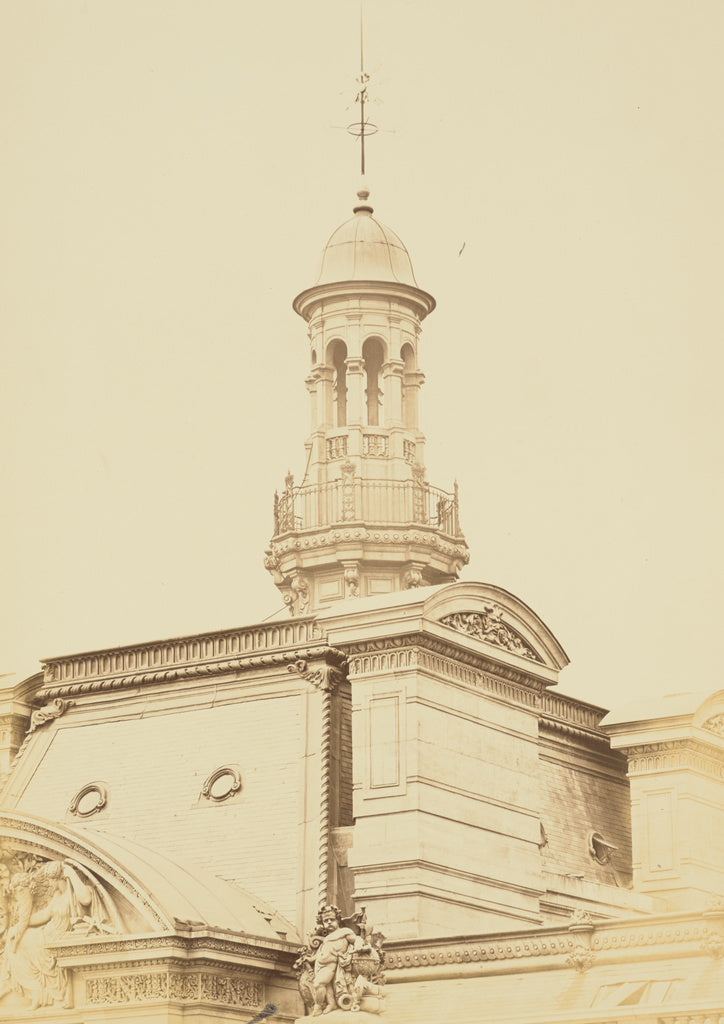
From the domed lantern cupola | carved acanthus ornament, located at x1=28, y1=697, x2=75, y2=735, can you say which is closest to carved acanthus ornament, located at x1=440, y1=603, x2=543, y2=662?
carved acanthus ornament, located at x1=28, y1=697, x2=75, y2=735

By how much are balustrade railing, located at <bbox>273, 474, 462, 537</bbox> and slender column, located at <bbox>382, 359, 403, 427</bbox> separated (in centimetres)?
144

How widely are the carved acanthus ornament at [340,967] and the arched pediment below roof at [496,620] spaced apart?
226 inches

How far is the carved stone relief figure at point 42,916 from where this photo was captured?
35.0m

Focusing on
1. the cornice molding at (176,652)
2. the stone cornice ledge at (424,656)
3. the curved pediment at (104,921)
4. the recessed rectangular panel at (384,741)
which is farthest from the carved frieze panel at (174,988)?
the cornice molding at (176,652)

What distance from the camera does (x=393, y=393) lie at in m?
48.7

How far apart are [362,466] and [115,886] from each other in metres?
16.6

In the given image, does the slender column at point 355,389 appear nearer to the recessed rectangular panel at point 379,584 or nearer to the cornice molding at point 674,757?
the recessed rectangular panel at point 379,584

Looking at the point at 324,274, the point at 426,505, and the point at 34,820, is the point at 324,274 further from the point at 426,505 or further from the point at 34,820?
the point at 34,820

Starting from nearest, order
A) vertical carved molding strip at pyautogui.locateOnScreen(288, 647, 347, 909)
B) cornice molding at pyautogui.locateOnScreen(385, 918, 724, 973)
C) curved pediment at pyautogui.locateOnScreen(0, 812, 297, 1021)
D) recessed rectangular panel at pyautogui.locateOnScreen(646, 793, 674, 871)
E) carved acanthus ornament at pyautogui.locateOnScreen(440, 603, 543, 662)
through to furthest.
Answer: cornice molding at pyautogui.locateOnScreen(385, 918, 724, 973) < curved pediment at pyautogui.locateOnScreen(0, 812, 297, 1021) < vertical carved molding strip at pyautogui.locateOnScreen(288, 647, 347, 909) < carved acanthus ornament at pyautogui.locateOnScreen(440, 603, 543, 662) < recessed rectangular panel at pyautogui.locateOnScreen(646, 793, 674, 871)

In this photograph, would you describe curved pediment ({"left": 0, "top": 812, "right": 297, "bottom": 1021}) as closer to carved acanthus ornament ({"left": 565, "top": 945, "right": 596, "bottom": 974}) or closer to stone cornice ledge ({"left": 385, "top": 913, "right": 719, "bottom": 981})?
stone cornice ledge ({"left": 385, "top": 913, "right": 719, "bottom": 981})

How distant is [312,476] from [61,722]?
10.6 m

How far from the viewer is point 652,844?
42.8 m

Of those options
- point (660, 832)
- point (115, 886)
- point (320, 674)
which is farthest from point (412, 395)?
point (115, 886)

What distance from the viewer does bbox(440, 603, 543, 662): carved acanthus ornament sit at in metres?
38.2
